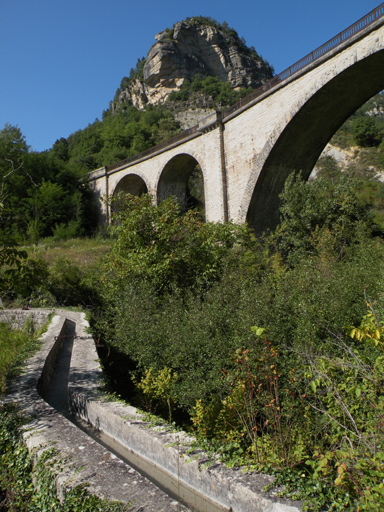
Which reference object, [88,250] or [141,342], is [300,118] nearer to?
[141,342]

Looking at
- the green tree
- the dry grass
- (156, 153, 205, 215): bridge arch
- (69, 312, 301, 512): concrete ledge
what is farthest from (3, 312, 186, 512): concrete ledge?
the green tree

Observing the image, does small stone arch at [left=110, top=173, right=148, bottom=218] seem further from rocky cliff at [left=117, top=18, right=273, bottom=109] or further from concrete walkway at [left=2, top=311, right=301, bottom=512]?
rocky cliff at [left=117, top=18, right=273, bottom=109]

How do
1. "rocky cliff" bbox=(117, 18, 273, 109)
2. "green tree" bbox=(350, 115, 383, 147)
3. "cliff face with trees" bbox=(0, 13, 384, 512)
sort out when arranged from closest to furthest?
"cliff face with trees" bbox=(0, 13, 384, 512) < "green tree" bbox=(350, 115, 383, 147) < "rocky cliff" bbox=(117, 18, 273, 109)

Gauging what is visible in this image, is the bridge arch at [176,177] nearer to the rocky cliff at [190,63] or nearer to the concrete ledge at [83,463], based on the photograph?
the concrete ledge at [83,463]

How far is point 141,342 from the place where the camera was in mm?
5184

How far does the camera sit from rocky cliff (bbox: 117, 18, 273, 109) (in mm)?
59875

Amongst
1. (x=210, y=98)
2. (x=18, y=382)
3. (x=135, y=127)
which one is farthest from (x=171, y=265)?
(x=210, y=98)

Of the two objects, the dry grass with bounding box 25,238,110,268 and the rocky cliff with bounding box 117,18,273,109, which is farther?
the rocky cliff with bounding box 117,18,273,109

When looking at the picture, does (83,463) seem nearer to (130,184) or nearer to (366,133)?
(130,184)

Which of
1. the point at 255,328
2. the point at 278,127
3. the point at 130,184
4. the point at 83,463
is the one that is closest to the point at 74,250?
the point at 130,184

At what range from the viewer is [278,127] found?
12.6m

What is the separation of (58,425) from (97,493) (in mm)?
956

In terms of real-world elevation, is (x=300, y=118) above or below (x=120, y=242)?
above

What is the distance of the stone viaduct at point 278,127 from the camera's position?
34.4ft
